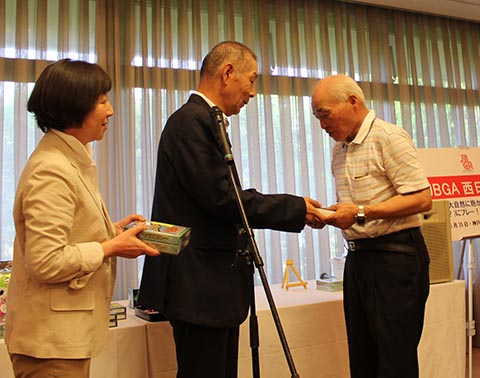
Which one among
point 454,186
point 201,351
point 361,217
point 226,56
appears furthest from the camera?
point 454,186

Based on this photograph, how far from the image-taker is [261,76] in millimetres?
3781

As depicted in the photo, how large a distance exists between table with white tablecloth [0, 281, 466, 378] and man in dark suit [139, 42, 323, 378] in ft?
1.67

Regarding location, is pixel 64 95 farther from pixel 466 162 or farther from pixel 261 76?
pixel 466 162

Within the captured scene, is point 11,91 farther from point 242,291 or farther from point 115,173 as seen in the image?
point 242,291

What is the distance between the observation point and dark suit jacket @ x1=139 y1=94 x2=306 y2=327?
1377 millimetres

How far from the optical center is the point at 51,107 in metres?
1.17

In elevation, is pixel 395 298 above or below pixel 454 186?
below

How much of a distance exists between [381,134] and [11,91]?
2.49 metres

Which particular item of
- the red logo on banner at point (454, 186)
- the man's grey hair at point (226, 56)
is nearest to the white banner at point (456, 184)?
the red logo on banner at point (454, 186)

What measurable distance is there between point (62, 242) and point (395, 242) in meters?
1.15

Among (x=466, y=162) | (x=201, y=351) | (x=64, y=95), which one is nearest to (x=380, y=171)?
(x=201, y=351)

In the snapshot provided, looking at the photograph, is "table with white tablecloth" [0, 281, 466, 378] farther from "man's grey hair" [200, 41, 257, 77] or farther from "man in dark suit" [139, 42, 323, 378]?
"man's grey hair" [200, 41, 257, 77]

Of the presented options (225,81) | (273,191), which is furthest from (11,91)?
(225,81)

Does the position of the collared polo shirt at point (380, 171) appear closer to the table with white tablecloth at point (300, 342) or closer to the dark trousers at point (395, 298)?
the dark trousers at point (395, 298)
